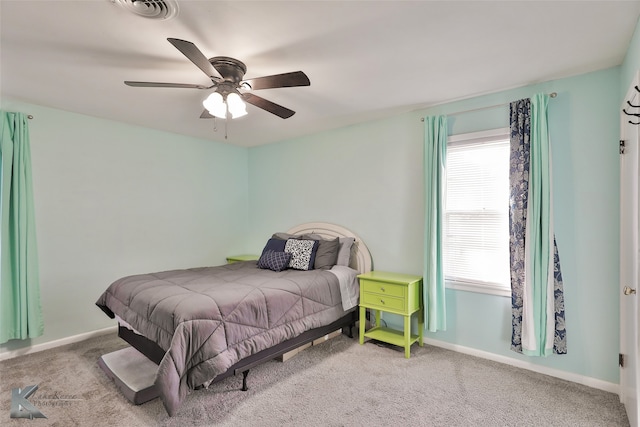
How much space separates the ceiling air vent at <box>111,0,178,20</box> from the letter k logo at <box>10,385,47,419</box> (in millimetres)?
2586

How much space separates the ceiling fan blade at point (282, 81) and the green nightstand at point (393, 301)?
2.02 metres

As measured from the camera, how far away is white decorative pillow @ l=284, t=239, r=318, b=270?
3669mm

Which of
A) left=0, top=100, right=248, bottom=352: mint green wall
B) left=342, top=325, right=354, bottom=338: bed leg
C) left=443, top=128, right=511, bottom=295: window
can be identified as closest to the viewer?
left=443, top=128, right=511, bottom=295: window

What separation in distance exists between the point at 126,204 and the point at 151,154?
0.69m

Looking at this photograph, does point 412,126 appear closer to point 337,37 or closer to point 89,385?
point 337,37

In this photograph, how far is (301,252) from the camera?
12.3 feet

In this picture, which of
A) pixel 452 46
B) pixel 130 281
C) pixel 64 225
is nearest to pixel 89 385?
pixel 130 281

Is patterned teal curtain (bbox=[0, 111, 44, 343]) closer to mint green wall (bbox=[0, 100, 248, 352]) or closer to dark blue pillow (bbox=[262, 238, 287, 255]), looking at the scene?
mint green wall (bbox=[0, 100, 248, 352])

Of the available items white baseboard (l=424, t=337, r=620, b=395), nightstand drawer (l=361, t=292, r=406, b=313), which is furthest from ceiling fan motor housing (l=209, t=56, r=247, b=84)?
white baseboard (l=424, t=337, r=620, b=395)

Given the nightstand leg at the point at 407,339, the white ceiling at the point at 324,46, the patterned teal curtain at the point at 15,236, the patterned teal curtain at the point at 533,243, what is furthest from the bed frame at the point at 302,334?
the white ceiling at the point at 324,46

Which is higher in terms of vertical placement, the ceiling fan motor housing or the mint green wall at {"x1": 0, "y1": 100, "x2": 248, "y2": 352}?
the ceiling fan motor housing

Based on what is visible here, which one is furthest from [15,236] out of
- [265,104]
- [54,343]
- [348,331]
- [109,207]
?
[348,331]

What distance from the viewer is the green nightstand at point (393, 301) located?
3.14 metres

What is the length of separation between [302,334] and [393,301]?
3.06ft
